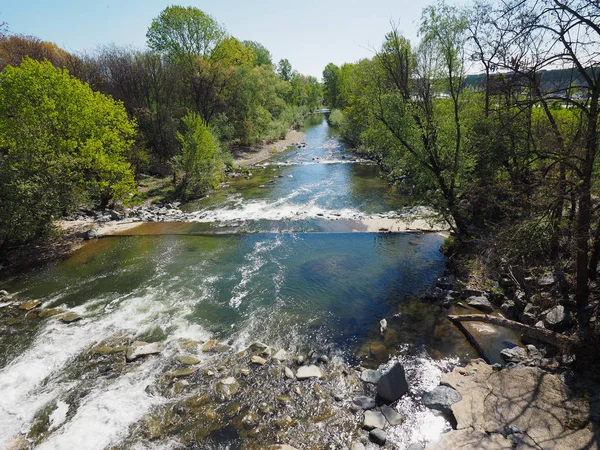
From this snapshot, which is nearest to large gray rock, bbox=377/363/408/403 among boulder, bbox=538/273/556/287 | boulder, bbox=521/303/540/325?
boulder, bbox=521/303/540/325

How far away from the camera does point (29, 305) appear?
1208cm

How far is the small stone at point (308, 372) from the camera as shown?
28.3 feet

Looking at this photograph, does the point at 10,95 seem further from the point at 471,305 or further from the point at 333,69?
the point at 333,69

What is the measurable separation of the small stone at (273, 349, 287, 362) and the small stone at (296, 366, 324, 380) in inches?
26.3

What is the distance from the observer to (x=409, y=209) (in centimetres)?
2102

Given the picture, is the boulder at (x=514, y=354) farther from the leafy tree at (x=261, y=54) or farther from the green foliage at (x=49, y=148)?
the leafy tree at (x=261, y=54)

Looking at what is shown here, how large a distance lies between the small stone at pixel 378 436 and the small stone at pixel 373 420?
7.4 inches

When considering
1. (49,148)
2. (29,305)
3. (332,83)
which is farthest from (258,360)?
(332,83)

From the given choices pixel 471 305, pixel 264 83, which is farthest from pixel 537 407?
pixel 264 83

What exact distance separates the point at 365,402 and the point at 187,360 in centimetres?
→ 484

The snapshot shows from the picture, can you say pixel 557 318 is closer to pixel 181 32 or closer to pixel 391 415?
pixel 391 415

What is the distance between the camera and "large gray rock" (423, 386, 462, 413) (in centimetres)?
742

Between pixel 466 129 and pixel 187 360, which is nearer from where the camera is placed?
pixel 187 360

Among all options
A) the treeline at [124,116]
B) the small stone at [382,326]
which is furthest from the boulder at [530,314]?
the treeline at [124,116]
